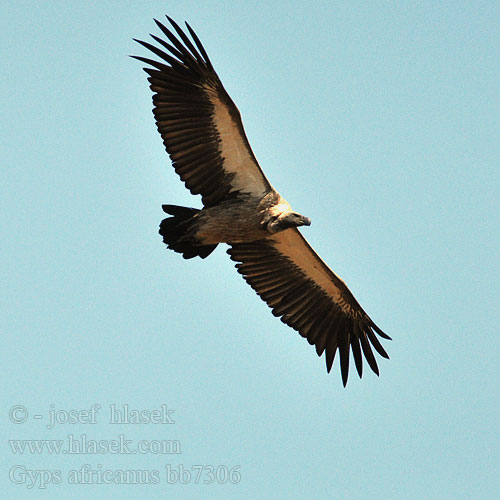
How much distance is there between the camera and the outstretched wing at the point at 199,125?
15.0 m

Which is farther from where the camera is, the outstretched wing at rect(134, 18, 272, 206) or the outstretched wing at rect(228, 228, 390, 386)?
the outstretched wing at rect(228, 228, 390, 386)

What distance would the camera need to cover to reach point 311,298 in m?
16.8

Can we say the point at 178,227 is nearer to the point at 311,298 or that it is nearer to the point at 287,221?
the point at 287,221

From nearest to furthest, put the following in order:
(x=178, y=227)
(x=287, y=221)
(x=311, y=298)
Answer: (x=287, y=221) < (x=178, y=227) < (x=311, y=298)

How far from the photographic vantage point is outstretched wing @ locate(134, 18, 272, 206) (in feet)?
49.2

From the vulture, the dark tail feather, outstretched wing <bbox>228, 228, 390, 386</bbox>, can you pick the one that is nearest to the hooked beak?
the vulture

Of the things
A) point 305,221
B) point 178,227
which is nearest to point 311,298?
point 305,221

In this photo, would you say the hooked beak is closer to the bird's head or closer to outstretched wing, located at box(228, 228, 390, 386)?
the bird's head

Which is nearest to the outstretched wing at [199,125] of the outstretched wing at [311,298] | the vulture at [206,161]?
the vulture at [206,161]

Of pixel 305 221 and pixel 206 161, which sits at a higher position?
pixel 206 161

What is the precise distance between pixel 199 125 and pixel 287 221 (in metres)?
1.79

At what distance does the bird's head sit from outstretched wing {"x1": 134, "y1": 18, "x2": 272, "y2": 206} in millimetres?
470

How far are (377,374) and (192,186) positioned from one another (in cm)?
405

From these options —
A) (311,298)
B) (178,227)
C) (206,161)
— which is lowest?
(311,298)
